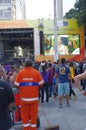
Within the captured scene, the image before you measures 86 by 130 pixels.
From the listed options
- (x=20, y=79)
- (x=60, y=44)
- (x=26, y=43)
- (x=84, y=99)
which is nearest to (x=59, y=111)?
(x=84, y=99)

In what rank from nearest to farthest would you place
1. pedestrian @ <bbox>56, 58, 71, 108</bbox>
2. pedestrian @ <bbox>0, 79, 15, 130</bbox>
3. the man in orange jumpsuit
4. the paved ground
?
pedestrian @ <bbox>0, 79, 15, 130</bbox> → the man in orange jumpsuit → the paved ground → pedestrian @ <bbox>56, 58, 71, 108</bbox>

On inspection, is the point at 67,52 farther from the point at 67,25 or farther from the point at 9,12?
the point at 9,12

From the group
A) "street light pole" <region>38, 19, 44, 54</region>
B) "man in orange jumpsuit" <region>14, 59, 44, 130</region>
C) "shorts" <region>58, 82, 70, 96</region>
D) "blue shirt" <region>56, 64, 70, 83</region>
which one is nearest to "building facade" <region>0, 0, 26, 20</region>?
"street light pole" <region>38, 19, 44, 54</region>

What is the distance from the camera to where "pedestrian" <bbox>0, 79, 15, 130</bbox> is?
552cm

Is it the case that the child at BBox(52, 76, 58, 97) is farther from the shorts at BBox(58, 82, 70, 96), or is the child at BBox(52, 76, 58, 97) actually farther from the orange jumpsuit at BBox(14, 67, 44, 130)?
the orange jumpsuit at BBox(14, 67, 44, 130)

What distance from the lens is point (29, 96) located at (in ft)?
29.3

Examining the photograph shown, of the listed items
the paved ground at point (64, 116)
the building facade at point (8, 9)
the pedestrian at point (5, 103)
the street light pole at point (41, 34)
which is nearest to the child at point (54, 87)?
the paved ground at point (64, 116)

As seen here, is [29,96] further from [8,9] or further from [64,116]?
[8,9]

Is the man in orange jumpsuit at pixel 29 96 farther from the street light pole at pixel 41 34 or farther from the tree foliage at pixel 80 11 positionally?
the tree foliage at pixel 80 11

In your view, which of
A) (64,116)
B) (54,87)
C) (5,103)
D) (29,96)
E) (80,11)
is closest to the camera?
(5,103)

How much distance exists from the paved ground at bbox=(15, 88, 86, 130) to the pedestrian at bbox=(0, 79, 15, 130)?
13.1ft

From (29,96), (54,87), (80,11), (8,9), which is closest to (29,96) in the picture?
(29,96)

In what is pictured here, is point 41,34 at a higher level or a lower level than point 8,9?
lower

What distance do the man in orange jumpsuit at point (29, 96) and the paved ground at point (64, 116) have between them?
0.70m
